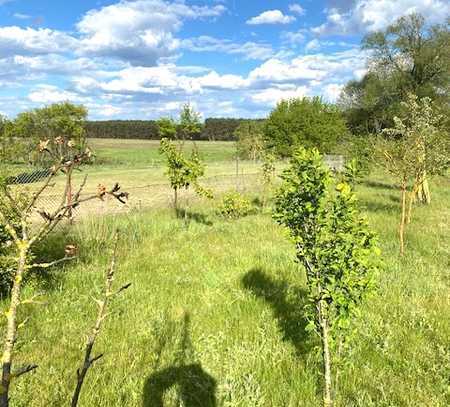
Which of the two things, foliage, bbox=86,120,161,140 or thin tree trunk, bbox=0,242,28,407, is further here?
foliage, bbox=86,120,161,140

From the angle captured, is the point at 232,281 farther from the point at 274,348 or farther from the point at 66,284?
the point at 66,284

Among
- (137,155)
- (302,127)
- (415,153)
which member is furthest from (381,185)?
(137,155)

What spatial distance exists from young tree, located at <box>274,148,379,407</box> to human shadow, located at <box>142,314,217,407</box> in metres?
1.29

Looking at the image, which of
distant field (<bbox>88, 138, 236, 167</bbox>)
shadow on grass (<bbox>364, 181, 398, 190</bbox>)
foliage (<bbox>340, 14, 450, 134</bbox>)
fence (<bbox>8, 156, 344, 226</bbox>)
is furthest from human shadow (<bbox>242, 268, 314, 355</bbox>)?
distant field (<bbox>88, 138, 236, 167</bbox>)

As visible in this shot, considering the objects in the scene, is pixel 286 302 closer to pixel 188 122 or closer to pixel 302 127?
pixel 188 122

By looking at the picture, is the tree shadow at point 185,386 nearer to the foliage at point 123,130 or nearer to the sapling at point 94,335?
the sapling at point 94,335

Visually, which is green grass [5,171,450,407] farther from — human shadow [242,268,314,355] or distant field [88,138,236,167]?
distant field [88,138,236,167]

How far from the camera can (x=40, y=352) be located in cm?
519

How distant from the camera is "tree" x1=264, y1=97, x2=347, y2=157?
4006cm

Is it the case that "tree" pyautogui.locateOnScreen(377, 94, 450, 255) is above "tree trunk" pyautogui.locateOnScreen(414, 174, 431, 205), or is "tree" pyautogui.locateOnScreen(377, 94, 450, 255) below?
above

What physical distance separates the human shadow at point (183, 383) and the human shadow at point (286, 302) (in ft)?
4.41

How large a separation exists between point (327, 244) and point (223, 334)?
2.28 metres

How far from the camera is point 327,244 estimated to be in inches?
165

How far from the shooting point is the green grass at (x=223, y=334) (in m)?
4.39
